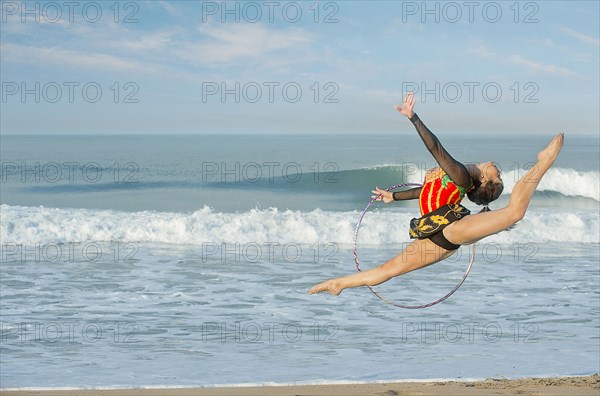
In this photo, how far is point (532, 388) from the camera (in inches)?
357

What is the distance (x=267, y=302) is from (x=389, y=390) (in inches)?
198

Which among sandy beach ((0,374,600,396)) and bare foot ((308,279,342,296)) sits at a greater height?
bare foot ((308,279,342,296))

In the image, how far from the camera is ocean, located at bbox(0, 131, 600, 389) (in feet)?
33.0

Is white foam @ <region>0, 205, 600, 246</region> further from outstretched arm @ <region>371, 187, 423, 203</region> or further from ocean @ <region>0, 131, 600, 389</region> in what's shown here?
outstretched arm @ <region>371, 187, 423, 203</region>

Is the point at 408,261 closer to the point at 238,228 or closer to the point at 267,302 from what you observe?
the point at 267,302

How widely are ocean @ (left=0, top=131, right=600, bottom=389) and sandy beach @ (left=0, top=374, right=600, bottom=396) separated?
1.05ft

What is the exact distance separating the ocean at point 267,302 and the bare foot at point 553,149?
12.7ft

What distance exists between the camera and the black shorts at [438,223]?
7.11 m

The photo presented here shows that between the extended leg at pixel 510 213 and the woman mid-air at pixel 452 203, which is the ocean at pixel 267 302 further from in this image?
the extended leg at pixel 510 213

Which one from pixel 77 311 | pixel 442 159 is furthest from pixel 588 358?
pixel 77 311

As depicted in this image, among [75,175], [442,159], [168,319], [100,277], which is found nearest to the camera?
[442,159]

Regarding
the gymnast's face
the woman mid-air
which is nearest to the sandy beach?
the woman mid-air

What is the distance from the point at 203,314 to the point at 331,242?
938cm

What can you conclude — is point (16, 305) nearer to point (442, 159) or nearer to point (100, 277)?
A: point (100, 277)
